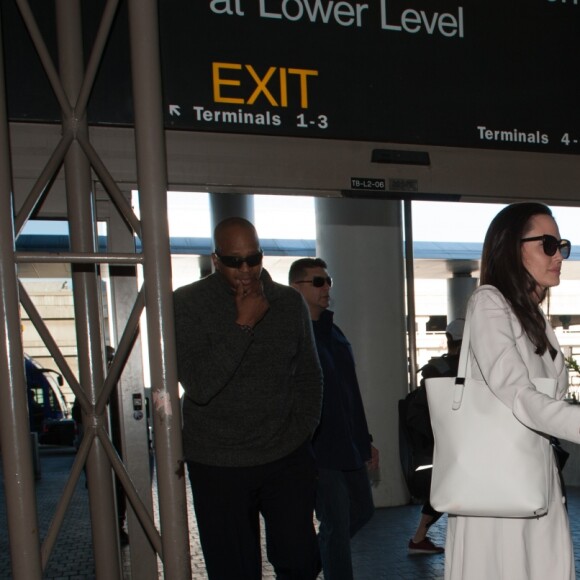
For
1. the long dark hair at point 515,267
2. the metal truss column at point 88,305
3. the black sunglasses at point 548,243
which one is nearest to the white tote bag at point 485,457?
the long dark hair at point 515,267

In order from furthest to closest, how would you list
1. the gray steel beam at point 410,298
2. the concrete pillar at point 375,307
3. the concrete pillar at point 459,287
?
1. the concrete pillar at point 459,287
2. the gray steel beam at point 410,298
3. the concrete pillar at point 375,307

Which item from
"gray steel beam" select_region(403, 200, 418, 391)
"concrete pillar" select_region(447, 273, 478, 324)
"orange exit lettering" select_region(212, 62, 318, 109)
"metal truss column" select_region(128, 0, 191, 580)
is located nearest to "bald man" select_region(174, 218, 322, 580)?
"metal truss column" select_region(128, 0, 191, 580)

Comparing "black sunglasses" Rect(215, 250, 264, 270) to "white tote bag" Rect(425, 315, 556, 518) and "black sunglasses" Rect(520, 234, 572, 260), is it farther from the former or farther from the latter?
"black sunglasses" Rect(520, 234, 572, 260)

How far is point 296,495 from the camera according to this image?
316 centimetres

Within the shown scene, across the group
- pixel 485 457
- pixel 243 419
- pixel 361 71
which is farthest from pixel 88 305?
pixel 485 457

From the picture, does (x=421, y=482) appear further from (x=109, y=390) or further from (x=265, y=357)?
(x=109, y=390)

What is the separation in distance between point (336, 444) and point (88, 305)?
1.47 meters

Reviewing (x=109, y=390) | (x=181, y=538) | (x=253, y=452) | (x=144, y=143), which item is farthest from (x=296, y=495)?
(x=144, y=143)

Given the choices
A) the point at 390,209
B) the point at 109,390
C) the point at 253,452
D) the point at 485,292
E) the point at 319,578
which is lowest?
the point at 319,578

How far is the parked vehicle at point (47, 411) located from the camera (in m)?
19.2

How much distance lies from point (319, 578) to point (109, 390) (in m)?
2.81

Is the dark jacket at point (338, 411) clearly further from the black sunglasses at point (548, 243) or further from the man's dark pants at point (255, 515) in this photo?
the black sunglasses at point (548, 243)

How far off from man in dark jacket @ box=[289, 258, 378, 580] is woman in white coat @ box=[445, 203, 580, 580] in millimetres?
1265

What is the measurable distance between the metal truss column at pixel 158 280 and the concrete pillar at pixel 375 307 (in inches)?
195
